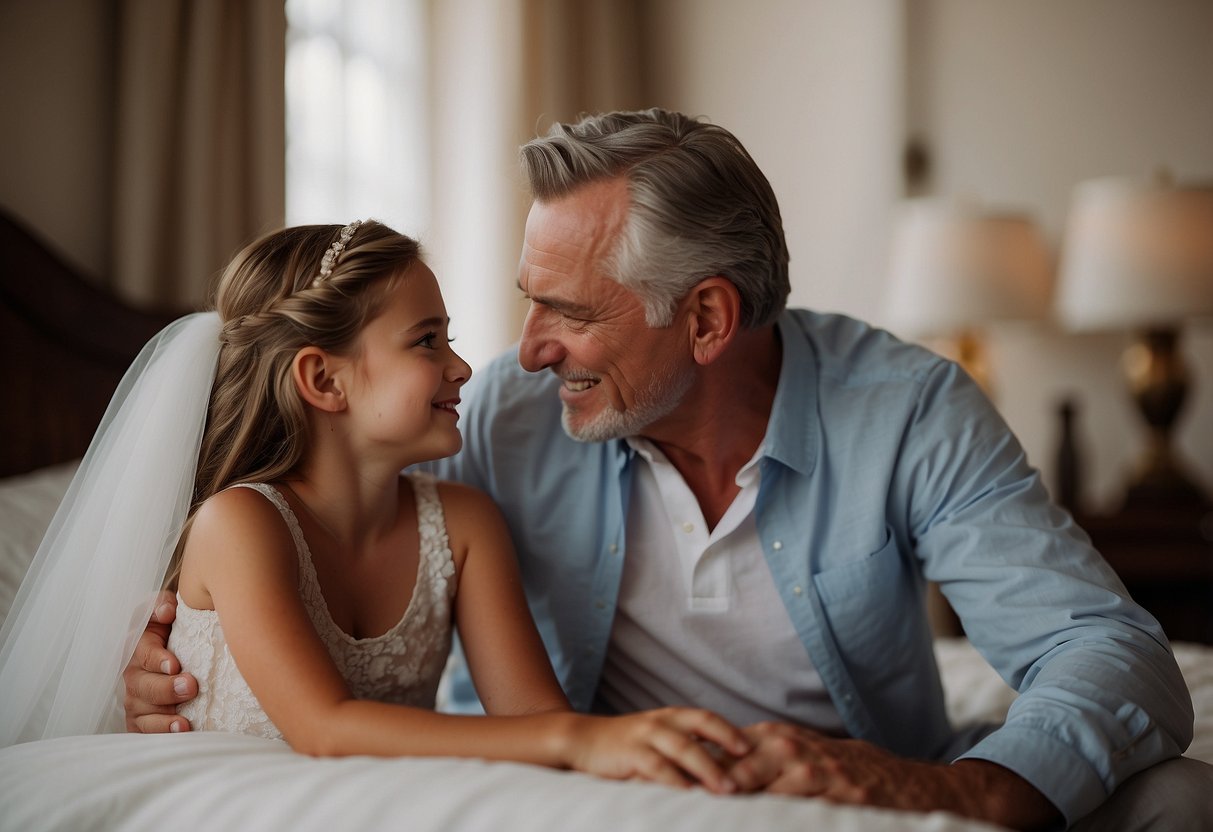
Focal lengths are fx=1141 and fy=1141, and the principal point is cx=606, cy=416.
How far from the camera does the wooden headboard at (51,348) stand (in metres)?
2.12

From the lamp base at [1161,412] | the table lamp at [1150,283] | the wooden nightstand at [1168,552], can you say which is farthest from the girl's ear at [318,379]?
the lamp base at [1161,412]

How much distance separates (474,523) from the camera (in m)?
1.66

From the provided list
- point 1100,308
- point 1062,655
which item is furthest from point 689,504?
point 1100,308

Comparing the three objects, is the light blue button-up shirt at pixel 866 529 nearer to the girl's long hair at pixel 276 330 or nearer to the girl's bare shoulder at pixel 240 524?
the girl's long hair at pixel 276 330

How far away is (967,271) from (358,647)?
2978 millimetres

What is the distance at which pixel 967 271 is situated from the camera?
3.91 metres

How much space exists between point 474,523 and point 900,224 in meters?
2.97

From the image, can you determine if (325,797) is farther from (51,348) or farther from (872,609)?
(51,348)

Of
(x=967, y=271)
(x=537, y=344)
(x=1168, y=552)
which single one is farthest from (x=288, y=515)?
(x=1168, y=552)

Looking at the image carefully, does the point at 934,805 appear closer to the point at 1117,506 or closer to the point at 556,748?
the point at 556,748

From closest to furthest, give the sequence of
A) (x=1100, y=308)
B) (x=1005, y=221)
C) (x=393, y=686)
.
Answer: (x=393, y=686)
(x=1100, y=308)
(x=1005, y=221)

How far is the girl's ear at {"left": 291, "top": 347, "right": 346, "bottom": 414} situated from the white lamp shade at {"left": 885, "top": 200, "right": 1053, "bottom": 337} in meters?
2.82

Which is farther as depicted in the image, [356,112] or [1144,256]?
[1144,256]

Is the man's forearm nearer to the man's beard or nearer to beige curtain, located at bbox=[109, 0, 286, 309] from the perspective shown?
the man's beard
